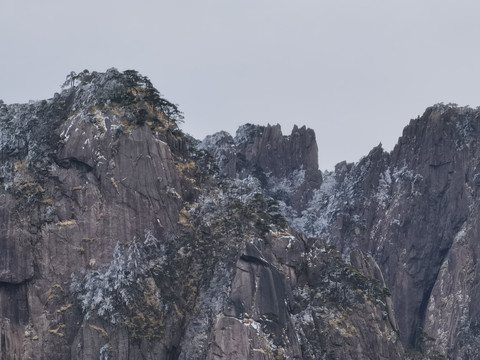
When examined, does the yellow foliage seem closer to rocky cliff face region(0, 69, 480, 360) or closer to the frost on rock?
rocky cliff face region(0, 69, 480, 360)

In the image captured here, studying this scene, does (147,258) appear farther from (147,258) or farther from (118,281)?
(118,281)

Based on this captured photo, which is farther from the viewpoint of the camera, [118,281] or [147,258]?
[147,258]

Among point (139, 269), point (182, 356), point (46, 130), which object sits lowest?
point (182, 356)

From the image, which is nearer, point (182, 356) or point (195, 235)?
point (182, 356)

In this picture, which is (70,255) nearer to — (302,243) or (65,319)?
(65,319)

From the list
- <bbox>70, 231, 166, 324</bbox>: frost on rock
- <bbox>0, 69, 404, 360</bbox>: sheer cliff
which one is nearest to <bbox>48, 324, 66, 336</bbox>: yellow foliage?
<bbox>0, 69, 404, 360</bbox>: sheer cliff

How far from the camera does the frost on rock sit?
518ft

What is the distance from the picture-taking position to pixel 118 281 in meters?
160

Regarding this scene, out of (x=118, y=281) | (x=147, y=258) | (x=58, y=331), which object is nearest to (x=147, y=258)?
(x=147, y=258)

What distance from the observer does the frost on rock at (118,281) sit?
518 feet

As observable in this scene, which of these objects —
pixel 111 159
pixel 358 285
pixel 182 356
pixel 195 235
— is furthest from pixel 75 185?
pixel 358 285

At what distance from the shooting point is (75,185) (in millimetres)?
168625

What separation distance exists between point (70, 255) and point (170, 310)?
16.6 metres

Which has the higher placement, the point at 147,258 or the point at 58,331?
the point at 147,258
